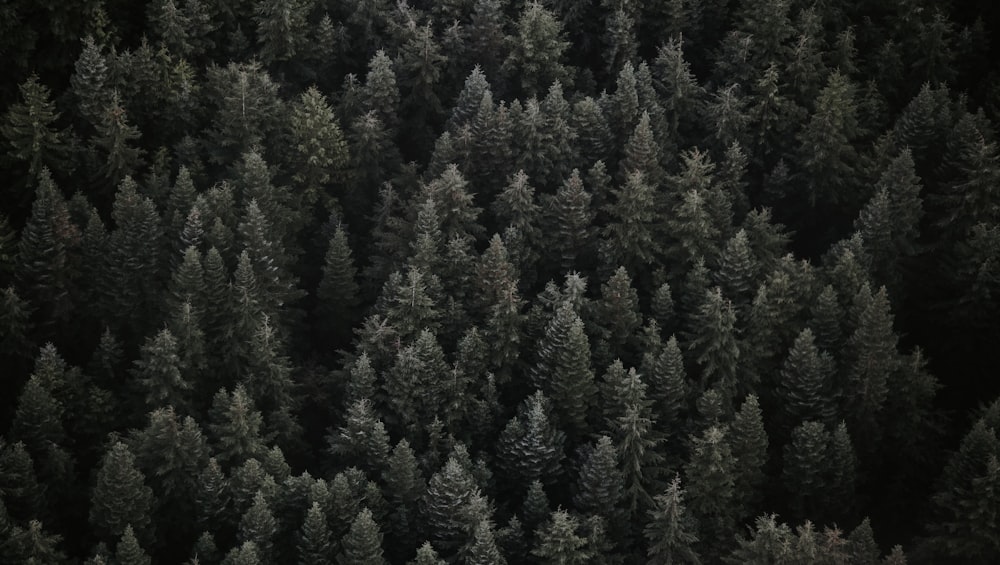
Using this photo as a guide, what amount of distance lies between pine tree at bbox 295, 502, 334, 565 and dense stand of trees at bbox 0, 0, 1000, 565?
8.3 inches

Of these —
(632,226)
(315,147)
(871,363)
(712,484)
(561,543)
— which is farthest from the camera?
(315,147)

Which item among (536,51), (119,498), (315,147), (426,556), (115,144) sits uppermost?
(536,51)

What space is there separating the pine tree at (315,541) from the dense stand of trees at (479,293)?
21cm

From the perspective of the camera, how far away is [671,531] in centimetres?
5406

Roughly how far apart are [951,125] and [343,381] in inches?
1506

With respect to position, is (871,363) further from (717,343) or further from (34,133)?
(34,133)

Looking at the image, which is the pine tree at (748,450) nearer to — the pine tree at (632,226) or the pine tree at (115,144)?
the pine tree at (632,226)

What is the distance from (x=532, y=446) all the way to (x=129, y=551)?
18.7 m

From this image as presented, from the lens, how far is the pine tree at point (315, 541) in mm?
52188

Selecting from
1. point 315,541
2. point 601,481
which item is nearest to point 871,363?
point 601,481

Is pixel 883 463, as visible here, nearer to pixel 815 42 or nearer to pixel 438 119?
pixel 815 42

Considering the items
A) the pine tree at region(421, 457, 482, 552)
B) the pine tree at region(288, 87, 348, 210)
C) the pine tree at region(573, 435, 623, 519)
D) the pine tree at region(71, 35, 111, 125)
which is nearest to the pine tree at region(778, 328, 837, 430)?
the pine tree at region(573, 435, 623, 519)

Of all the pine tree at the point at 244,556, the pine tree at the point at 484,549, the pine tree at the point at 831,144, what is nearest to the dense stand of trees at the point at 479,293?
the pine tree at the point at 484,549

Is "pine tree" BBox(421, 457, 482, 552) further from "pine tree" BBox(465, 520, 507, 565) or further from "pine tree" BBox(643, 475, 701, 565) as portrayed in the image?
"pine tree" BBox(643, 475, 701, 565)
